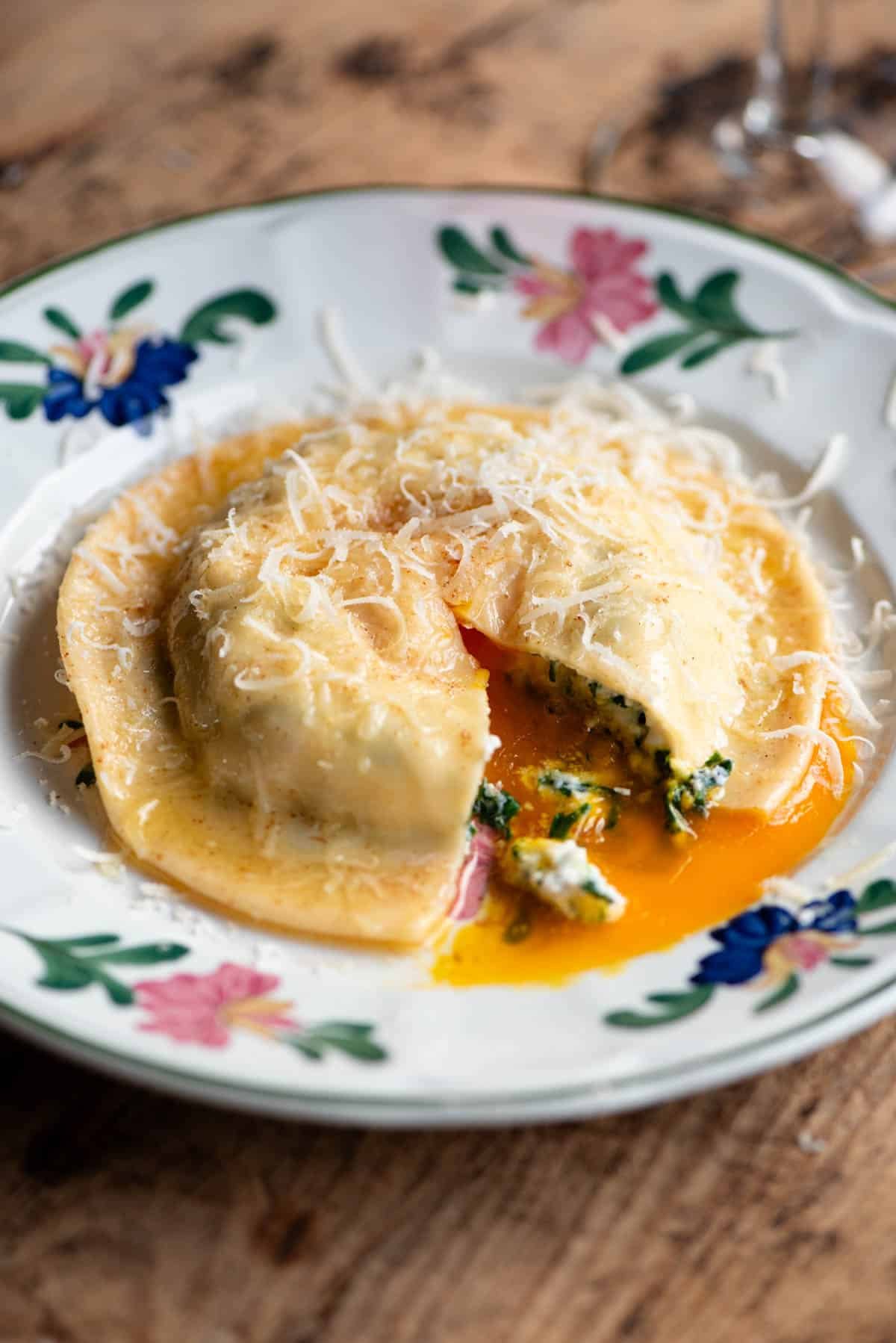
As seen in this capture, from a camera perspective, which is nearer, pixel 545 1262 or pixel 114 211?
pixel 545 1262

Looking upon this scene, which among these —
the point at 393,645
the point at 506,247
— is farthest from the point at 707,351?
the point at 393,645

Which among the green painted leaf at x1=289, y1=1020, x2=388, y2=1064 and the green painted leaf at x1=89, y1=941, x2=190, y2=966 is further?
the green painted leaf at x1=89, y1=941, x2=190, y2=966

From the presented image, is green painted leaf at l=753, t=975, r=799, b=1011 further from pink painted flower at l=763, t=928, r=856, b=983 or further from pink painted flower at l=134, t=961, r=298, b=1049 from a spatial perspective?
pink painted flower at l=134, t=961, r=298, b=1049

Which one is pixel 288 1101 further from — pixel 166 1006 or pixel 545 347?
pixel 545 347

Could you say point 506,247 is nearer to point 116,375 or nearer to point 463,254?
point 463,254

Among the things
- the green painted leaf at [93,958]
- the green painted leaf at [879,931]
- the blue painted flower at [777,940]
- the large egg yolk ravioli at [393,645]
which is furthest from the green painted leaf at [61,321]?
the green painted leaf at [879,931]

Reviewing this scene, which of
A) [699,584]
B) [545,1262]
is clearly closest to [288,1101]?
[545,1262]

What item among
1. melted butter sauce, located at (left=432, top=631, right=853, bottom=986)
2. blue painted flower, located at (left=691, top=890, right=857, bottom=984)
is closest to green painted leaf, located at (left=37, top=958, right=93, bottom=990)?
melted butter sauce, located at (left=432, top=631, right=853, bottom=986)
